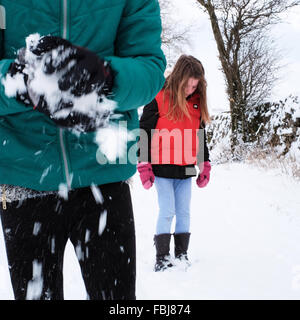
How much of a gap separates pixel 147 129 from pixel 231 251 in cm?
172

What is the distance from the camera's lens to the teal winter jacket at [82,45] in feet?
3.55

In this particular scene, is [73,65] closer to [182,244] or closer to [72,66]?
[72,66]

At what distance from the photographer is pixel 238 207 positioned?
213 inches

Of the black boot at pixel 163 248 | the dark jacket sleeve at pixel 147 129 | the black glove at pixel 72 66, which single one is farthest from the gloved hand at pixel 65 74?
the black boot at pixel 163 248

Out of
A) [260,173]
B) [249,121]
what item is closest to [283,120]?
[249,121]

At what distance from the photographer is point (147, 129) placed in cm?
317

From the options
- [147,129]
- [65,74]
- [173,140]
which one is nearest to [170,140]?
[173,140]

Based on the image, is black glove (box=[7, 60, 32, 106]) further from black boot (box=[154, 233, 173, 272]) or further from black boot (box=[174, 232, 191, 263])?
black boot (box=[174, 232, 191, 263])

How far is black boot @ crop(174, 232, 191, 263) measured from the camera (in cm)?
339

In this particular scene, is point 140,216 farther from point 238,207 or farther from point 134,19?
point 134,19

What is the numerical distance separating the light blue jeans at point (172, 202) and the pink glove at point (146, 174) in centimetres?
14

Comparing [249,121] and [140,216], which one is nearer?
[140,216]
